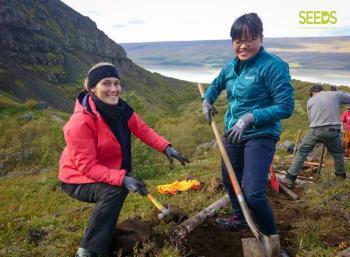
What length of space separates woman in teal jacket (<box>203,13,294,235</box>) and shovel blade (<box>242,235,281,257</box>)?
0.98 ft

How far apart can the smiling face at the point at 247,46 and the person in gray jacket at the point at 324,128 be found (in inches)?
191

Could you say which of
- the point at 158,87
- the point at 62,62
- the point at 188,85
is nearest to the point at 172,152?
the point at 62,62

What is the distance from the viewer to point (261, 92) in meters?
4.66

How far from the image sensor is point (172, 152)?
505 cm

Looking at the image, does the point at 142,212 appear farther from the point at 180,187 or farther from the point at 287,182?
the point at 287,182

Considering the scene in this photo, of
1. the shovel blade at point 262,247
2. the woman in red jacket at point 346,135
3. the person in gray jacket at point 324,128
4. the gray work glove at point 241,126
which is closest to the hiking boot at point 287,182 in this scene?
the person in gray jacket at point 324,128

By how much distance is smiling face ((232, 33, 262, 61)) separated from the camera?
15.0 feet

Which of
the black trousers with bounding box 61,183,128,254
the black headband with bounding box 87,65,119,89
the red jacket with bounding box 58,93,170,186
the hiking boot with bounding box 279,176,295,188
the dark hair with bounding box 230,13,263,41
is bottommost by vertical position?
the hiking boot with bounding box 279,176,295,188

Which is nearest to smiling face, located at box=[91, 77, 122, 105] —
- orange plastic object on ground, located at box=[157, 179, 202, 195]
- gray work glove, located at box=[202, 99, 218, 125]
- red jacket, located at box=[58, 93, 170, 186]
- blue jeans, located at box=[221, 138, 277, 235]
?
red jacket, located at box=[58, 93, 170, 186]

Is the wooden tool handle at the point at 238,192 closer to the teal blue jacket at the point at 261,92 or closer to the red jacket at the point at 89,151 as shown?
the teal blue jacket at the point at 261,92

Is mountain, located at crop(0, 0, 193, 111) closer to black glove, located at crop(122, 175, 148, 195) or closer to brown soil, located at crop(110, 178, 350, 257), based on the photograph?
brown soil, located at crop(110, 178, 350, 257)

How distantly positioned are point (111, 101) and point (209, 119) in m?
1.37

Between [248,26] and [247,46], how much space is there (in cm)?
22

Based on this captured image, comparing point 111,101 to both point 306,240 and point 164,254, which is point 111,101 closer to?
point 164,254
